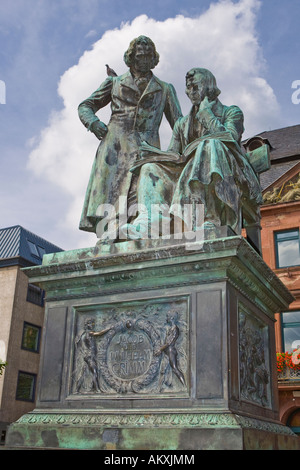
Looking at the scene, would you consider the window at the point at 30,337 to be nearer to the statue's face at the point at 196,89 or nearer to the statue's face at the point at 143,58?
the statue's face at the point at 143,58

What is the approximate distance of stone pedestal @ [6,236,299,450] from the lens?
441 cm

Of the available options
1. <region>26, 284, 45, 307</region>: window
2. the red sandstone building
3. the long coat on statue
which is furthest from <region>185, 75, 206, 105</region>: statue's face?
<region>26, 284, 45, 307</region>: window

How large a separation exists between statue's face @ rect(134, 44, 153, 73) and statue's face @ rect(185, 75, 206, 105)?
2.14 ft

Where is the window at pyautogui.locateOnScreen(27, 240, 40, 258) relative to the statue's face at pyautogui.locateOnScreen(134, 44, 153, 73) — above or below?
above

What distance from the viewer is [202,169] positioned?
5449mm

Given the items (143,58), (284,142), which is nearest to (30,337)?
(284,142)

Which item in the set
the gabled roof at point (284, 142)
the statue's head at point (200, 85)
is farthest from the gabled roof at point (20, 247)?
the statue's head at point (200, 85)

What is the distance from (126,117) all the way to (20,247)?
3155cm

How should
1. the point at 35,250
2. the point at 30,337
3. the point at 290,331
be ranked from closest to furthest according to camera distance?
the point at 290,331 → the point at 30,337 → the point at 35,250

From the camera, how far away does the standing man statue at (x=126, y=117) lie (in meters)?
6.51

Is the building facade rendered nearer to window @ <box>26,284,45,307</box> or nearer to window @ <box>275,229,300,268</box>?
window @ <box>26,284,45,307</box>

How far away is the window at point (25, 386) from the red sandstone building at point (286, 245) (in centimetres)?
1569

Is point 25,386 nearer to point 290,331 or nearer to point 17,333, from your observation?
point 17,333

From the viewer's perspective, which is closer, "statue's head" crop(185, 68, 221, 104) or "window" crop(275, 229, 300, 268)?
"statue's head" crop(185, 68, 221, 104)
